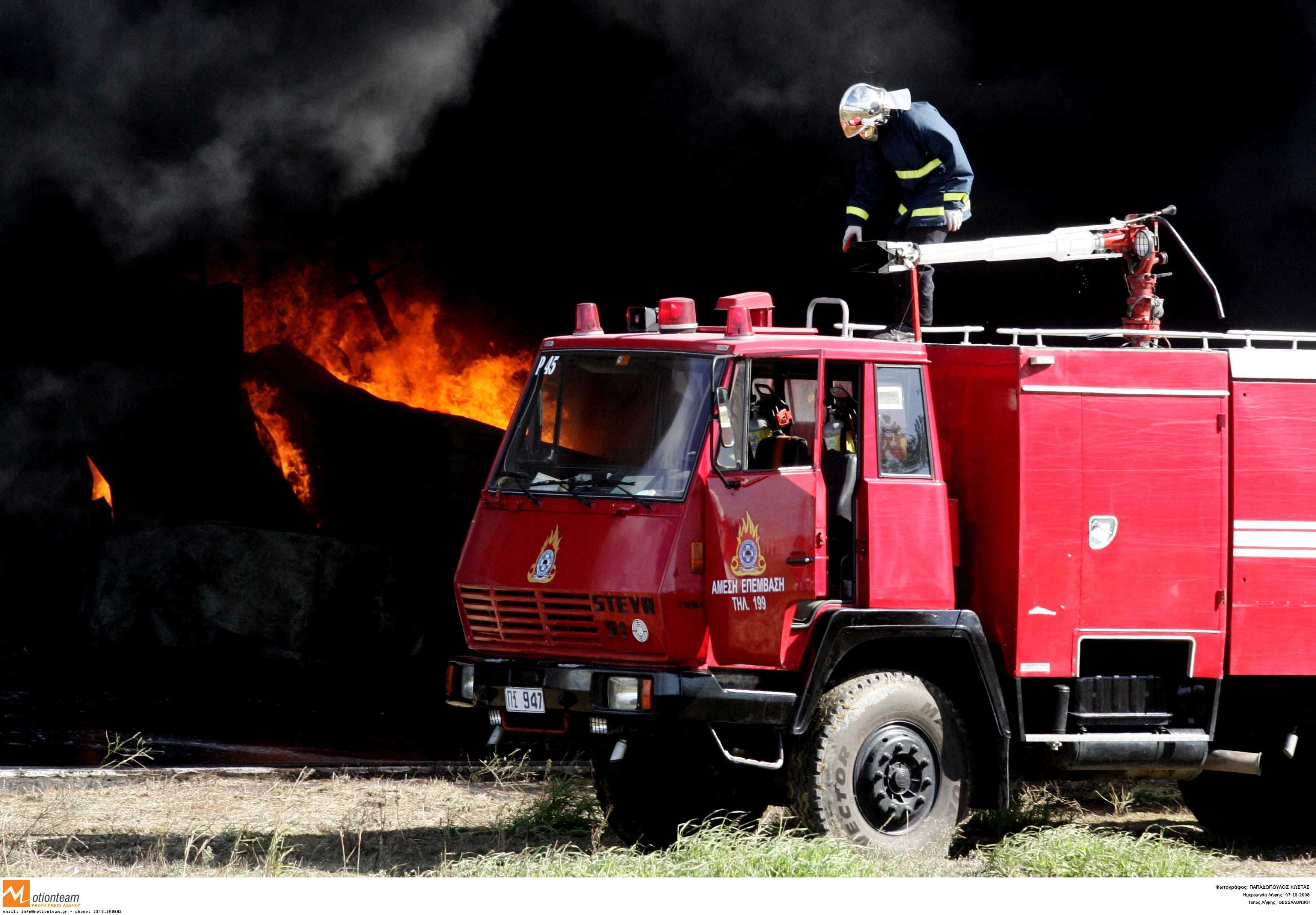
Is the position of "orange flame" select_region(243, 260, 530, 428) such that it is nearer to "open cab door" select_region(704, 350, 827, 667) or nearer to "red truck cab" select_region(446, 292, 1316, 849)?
"red truck cab" select_region(446, 292, 1316, 849)

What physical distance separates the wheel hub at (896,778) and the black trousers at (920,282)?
2.18m

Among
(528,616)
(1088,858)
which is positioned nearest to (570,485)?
(528,616)

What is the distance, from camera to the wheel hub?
766 cm

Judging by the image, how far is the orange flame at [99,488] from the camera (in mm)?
21250

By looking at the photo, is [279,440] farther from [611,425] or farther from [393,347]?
[611,425]

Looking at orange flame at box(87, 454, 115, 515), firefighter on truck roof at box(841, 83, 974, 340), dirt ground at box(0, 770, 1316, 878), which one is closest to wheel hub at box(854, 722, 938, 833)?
dirt ground at box(0, 770, 1316, 878)

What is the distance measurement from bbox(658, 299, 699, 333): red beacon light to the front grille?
1554 mm

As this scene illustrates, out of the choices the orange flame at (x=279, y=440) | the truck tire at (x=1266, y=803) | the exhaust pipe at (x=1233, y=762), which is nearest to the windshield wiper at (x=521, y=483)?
the exhaust pipe at (x=1233, y=762)

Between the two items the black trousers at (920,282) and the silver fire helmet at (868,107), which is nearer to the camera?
the black trousers at (920,282)

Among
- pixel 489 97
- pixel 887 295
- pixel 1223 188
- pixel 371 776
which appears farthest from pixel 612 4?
pixel 371 776

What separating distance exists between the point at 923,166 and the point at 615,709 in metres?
3.78

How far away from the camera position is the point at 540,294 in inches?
1021

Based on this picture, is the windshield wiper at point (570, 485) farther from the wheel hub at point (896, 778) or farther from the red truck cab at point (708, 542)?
the wheel hub at point (896, 778)

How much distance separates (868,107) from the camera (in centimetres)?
895
